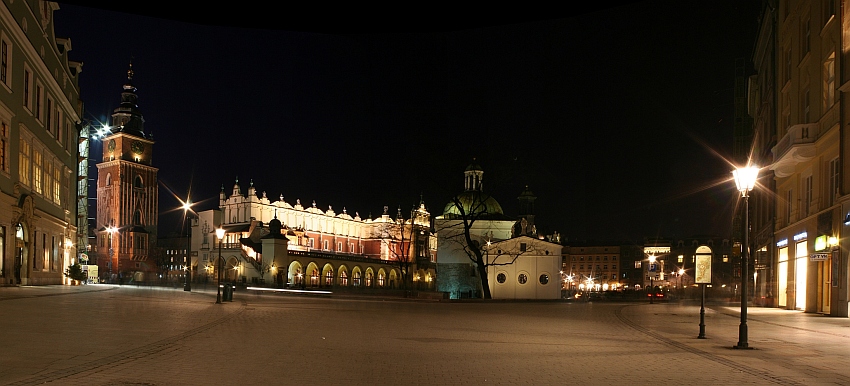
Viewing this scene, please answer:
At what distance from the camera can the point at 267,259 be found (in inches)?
3059

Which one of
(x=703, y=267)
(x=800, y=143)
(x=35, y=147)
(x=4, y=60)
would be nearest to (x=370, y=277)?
(x=35, y=147)

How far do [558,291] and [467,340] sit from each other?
186 feet

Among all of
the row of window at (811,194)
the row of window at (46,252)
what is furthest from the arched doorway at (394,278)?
the row of window at (811,194)

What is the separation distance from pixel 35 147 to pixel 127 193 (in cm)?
9508

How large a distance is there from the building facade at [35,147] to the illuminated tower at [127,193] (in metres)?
78.3

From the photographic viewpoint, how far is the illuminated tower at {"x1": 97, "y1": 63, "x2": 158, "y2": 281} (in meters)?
123

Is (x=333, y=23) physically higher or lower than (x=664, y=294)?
higher

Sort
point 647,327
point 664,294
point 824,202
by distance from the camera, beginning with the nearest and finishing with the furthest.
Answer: point 647,327, point 824,202, point 664,294

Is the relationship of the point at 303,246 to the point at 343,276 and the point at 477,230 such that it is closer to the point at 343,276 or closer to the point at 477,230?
the point at 343,276

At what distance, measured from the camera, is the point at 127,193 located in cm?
12575

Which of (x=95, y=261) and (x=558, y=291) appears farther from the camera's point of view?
(x=95, y=261)

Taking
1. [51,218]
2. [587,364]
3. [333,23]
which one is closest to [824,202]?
[587,364]

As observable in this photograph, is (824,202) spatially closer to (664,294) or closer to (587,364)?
(587,364)

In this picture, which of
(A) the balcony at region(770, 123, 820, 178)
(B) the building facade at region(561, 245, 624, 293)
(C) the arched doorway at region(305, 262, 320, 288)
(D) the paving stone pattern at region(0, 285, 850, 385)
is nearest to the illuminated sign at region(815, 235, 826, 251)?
(A) the balcony at region(770, 123, 820, 178)
